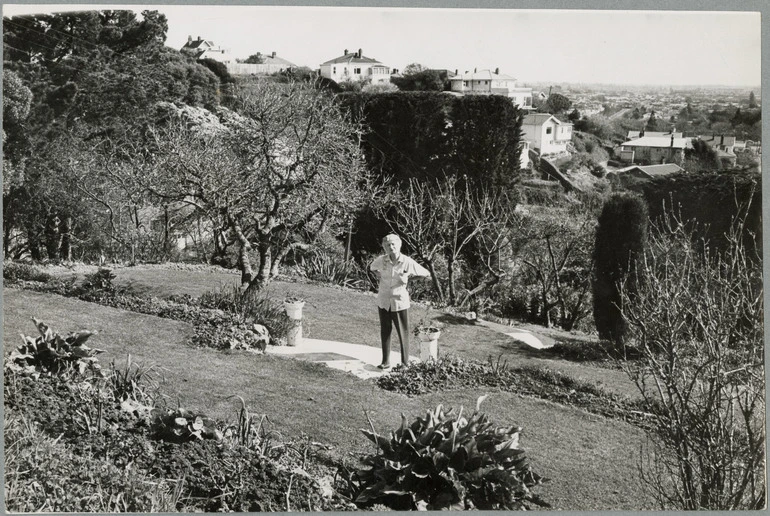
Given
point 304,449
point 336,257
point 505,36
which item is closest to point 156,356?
point 304,449

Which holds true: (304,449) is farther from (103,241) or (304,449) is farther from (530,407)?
(103,241)

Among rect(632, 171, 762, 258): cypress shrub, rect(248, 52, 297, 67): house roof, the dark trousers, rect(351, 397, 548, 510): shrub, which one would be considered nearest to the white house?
rect(248, 52, 297, 67): house roof

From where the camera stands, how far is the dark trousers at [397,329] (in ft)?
22.3

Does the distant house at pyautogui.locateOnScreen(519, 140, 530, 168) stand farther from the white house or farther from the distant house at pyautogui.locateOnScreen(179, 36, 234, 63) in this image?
the distant house at pyautogui.locateOnScreen(179, 36, 234, 63)

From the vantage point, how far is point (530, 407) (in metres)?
6.23

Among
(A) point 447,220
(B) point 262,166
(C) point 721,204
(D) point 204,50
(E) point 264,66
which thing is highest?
(D) point 204,50

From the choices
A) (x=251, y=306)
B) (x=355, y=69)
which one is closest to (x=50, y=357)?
(x=251, y=306)

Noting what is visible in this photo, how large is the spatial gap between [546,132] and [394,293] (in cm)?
232

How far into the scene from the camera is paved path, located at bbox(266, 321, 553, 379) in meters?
6.66

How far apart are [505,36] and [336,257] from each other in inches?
119

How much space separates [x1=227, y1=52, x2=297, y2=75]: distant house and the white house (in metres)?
0.38

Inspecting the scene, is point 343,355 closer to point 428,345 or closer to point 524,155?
point 428,345

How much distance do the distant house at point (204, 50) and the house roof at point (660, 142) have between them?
394 centimetres

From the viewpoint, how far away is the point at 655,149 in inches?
272
